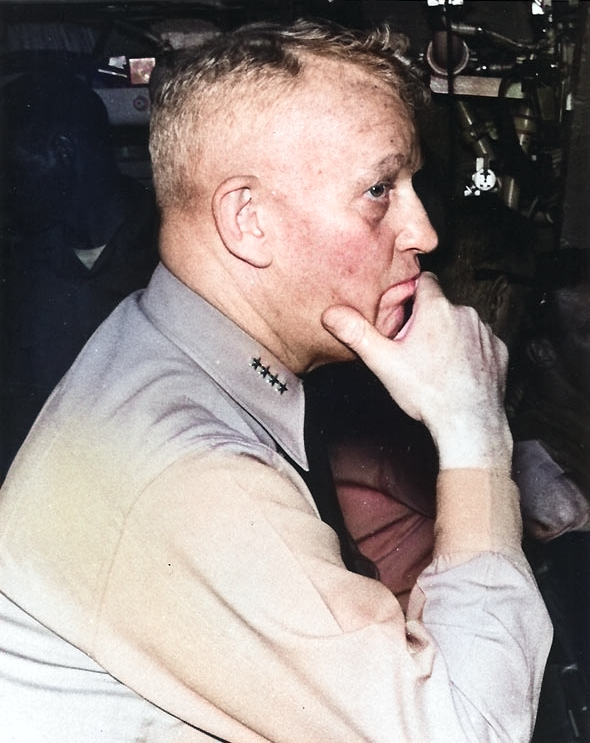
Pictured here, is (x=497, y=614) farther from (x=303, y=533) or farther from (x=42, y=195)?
(x=42, y=195)

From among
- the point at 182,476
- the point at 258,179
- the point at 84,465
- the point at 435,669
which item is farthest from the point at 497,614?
the point at 258,179

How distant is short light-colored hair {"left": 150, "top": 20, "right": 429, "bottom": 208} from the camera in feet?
3.26

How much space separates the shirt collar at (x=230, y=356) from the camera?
3.27ft

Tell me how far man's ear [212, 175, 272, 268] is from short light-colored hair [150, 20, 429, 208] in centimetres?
8

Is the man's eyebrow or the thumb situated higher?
the man's eyebrow

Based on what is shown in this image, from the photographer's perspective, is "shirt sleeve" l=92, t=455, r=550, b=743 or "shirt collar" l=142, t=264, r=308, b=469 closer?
"shirt sleeve" l=92, t=455, r=550, b=743

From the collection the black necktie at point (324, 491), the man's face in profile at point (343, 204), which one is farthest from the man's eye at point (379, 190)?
the black necktie at point (324, 491)

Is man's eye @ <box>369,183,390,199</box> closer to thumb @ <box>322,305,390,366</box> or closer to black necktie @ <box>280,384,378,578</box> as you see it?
thumb @ <box>322,305,390,366</box>

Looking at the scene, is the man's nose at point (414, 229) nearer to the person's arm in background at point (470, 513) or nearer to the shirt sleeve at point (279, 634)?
the person's arm in background at point (470, 513)

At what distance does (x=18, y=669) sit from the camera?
35.1 inches

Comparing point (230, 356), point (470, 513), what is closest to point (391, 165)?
point (230, 356)

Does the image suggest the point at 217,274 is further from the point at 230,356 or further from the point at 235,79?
the point at 235,79

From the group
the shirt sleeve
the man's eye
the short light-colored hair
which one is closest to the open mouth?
the man's eye

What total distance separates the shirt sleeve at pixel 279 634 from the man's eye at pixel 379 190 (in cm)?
45
